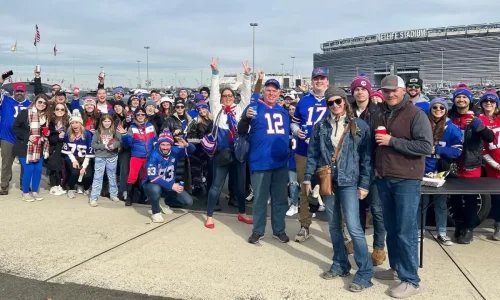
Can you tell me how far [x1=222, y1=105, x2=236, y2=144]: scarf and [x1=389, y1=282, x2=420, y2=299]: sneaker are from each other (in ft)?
8.92

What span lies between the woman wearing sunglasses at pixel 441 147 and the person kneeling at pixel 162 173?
10.7 feet

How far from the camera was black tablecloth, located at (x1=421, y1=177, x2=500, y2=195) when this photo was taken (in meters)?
3.90

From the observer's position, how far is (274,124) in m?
4.66

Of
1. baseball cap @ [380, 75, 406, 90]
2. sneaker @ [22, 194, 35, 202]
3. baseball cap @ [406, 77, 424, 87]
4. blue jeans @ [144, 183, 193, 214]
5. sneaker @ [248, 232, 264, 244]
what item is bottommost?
sneaker @ [248, 232, 264, 244]

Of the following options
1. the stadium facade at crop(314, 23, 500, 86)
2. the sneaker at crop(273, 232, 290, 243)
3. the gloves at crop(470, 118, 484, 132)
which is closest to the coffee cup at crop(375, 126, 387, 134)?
the gloves at crop(470, 118, 484, 132)

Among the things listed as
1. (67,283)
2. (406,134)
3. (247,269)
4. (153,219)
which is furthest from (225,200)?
(406,134)

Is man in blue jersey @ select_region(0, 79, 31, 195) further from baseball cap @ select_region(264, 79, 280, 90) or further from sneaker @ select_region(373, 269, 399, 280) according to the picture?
sneaker @ select_region(373, 269, 399, 280)

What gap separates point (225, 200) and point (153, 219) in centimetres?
179

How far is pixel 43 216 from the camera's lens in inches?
226

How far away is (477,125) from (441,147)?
Answer: 1.57 feet

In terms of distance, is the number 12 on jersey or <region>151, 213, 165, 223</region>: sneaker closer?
the number 12 on jersey

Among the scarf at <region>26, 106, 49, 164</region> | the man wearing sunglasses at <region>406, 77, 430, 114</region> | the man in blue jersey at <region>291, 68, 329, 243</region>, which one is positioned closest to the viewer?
the man in blue jersey at <region>291, 68, 329, 243</region>

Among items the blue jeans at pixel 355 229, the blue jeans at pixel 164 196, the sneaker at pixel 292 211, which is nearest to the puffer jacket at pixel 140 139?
the blue jeans at pixel 164 196

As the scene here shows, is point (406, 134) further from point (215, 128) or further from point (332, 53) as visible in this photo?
point (332, 53)
